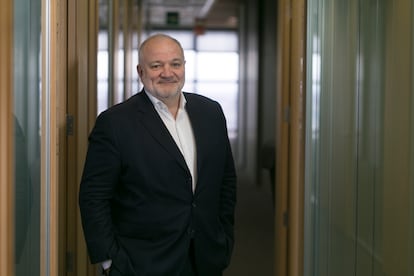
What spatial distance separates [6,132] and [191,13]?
1216cm

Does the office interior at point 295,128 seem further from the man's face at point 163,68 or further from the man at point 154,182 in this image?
the man's face at point 163,68

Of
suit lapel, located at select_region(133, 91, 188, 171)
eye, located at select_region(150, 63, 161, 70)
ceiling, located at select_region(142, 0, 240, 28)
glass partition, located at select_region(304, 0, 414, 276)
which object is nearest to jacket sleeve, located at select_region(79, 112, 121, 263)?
suit lapel, located at select_region(133, 91, 188, 171)

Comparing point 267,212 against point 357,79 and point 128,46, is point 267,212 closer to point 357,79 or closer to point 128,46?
point 128,46

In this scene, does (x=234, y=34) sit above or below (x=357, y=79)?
above

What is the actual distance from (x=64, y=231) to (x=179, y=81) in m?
1.28

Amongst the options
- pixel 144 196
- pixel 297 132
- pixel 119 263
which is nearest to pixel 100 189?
pixel 144 196

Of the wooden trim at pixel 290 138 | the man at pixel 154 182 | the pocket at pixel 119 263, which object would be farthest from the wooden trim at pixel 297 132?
the pocket at pixel 119 263

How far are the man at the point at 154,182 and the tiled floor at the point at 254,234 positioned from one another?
2.29 metres

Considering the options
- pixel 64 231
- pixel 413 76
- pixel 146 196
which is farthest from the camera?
pixel 64 231

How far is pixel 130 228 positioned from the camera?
103 inches

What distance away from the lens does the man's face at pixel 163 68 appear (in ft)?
8.50

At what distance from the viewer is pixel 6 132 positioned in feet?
5.98

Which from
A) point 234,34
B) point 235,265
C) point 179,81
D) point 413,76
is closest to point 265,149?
point 235,265

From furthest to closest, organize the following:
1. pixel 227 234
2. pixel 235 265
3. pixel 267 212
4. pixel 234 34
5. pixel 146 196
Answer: pixel 234 34, pixel 267 212, pixel 235 265, pixel 227 234, pixel 146 196
